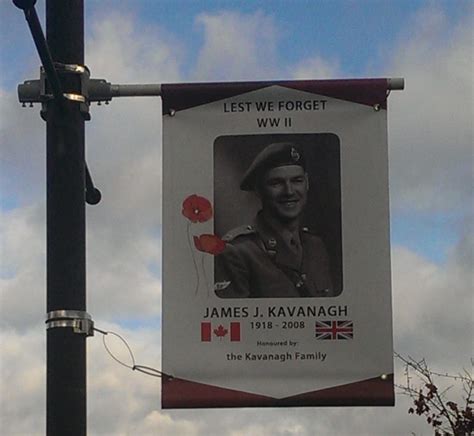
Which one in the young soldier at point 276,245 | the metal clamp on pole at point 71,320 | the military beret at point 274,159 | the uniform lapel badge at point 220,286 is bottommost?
the metal clamp on pole at point 71,320

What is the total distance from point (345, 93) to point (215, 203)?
87cm

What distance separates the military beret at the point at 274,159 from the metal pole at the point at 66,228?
1.08 metres

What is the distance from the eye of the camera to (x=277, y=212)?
19.1 ft

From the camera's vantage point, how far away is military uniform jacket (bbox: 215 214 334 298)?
18.5ft

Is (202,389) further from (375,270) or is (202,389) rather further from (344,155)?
(344,155)

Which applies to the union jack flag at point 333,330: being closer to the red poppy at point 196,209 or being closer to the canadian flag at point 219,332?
the canadian flag at point 219,332

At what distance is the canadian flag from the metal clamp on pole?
0.83 metres

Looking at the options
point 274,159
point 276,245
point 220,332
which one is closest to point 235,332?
point 220,332

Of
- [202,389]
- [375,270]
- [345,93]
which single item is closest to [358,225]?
[375,270]

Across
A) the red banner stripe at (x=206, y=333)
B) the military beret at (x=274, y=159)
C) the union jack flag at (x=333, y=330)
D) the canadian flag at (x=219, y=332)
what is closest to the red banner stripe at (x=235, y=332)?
the canadian flag at (x=219, y=332)

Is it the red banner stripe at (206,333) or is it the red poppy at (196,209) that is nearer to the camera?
the red banner stripe at (206,333)

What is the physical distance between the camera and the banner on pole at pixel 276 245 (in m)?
5.49

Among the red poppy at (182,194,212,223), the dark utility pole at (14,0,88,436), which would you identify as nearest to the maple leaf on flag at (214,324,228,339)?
the red poppy at (182,194,212,223)

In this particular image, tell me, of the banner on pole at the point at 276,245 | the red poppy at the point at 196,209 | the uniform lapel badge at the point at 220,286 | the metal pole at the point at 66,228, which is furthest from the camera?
the red poppy at the point at 196,209
